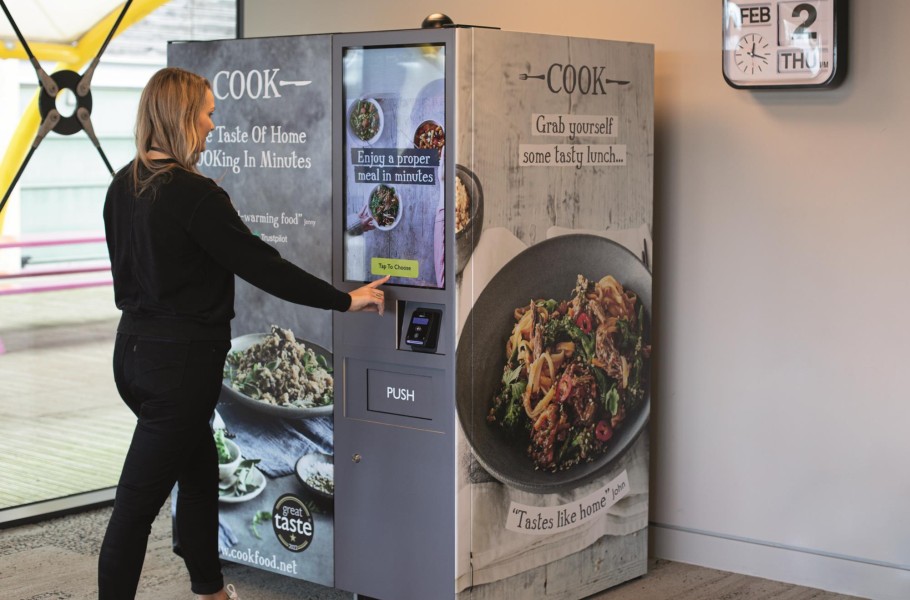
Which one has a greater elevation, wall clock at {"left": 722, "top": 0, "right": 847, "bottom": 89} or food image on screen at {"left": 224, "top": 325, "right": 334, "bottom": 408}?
wall clock at {"left": 722, "top": 0, "right": 847, "bottom": 89}

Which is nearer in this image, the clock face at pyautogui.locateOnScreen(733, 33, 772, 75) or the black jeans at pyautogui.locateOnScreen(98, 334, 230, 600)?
the black jeans at pyautogui.locateOnScreen(98, 334, 230, 600)

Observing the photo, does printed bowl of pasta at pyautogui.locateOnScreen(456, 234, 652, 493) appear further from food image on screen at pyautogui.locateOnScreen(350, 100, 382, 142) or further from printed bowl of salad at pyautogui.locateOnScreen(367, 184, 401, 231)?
food image on screen at pyautogui.locateOnScreen(350, 100, 382, 142)

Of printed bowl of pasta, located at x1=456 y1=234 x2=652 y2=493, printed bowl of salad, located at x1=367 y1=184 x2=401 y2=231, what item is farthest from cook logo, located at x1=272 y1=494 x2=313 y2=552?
printed bowl of salad, located at x1=367 y1=184 x2=401 y2=231

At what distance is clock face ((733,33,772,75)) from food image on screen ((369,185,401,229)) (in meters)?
1.19

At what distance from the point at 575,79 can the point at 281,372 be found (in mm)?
1227

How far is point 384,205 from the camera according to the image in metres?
3.28

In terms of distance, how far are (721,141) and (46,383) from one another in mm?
2717

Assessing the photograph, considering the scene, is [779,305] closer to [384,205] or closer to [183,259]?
[384,205]

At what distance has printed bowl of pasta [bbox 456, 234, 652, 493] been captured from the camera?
323 centimetres

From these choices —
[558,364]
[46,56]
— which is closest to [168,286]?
[558,364]

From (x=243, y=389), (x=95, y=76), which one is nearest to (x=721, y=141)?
(x=243, y=389)

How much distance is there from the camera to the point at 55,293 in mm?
4574

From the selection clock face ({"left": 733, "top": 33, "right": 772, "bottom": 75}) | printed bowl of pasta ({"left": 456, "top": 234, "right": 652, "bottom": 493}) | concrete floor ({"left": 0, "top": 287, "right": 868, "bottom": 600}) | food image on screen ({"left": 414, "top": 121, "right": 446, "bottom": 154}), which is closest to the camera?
food image on screen ({"left": 414, "top": 121, "right": 446, "bottom": 154})

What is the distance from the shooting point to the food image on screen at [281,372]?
3469 millimetres
